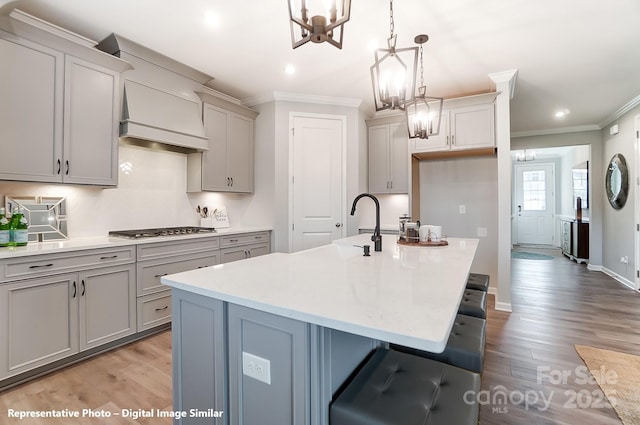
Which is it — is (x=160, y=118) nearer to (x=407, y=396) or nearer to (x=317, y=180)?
(x=317, y=180)

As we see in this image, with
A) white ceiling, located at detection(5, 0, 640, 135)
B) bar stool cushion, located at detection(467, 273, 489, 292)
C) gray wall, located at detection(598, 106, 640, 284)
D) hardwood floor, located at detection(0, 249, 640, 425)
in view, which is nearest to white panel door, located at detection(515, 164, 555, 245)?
gray wall, located at detection(598, 106, 640, 284)

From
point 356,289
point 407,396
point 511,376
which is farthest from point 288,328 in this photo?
point 511,376

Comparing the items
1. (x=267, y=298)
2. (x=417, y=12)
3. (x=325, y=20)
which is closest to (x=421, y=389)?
(x=267, y=298)

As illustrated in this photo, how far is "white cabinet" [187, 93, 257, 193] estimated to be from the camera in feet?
12.0

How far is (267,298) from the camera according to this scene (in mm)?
1027

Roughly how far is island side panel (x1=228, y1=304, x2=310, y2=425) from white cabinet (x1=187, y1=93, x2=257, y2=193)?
2858 mm

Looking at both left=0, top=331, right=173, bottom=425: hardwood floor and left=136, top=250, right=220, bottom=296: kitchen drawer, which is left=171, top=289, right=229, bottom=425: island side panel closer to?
left=0, top=331, right=173, bottom=425: hardwood floor

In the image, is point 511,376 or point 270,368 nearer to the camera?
point 270,368

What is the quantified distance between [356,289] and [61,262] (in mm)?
2336

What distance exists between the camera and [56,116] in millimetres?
2410

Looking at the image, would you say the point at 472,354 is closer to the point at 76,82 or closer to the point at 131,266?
the point at 131,266

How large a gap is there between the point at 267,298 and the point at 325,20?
107 centimetres

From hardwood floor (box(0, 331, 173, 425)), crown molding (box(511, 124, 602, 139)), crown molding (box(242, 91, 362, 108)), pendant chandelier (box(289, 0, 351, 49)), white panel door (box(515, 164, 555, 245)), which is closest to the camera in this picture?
pendant chandelier (box(289, 0, 351, 49))

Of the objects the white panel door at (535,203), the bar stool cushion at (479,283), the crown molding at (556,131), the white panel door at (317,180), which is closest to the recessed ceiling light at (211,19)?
the white panel door at (317,180)
